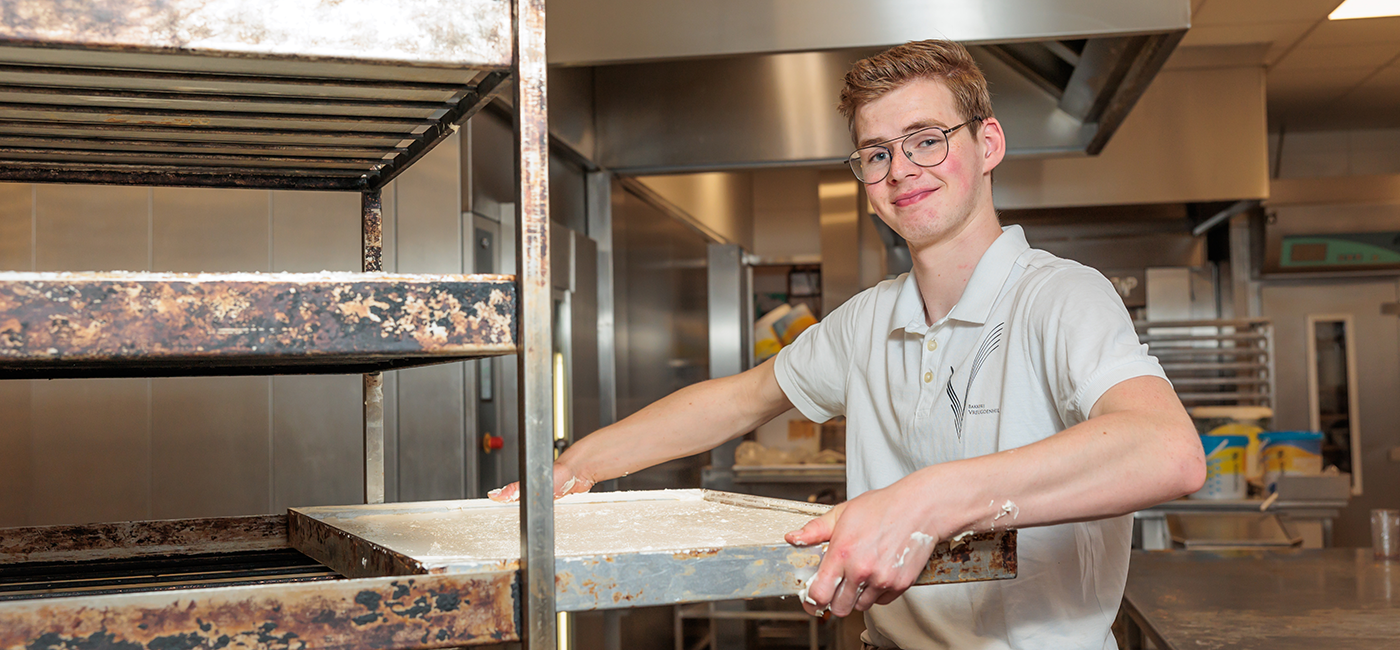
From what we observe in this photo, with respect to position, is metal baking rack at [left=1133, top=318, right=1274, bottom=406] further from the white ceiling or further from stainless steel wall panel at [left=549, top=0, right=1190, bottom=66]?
stainless steel wall panel at [left=549, top=0, right=1190, bottom=66]

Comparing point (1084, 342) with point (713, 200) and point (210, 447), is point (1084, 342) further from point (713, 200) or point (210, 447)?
point (713, 200)

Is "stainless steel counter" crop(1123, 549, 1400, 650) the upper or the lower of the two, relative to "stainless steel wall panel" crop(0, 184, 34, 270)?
lower

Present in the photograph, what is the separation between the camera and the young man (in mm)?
1052

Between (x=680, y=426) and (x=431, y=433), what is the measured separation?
3.31 ft

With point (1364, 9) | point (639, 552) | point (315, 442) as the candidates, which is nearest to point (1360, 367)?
point (1364, 9)

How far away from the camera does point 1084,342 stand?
3.22 feet

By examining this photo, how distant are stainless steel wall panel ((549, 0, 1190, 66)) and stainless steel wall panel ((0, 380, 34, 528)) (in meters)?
1.19

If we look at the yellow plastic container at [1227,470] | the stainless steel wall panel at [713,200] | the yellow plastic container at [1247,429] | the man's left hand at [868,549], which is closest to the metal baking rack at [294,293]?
the man's left hand at [868,549]

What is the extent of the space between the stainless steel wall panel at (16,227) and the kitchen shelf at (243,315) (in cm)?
141

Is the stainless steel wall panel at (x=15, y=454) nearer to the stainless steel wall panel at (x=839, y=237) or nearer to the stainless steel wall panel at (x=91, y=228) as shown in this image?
the stainless steel wall panel at (x=91, y=228)

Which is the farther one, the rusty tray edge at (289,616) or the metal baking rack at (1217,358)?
the metal baking rack at (1217,358)

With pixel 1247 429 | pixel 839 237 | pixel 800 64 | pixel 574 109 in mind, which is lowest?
pixel 1247 429

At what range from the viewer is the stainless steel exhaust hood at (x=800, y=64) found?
6.55ft

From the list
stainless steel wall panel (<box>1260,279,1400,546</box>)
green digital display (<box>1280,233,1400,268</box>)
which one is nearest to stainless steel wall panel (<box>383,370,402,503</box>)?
green digital display (<box>1280,233,1400,268</box>)
